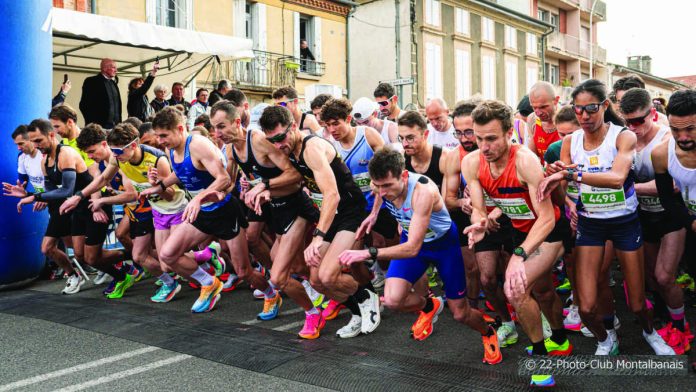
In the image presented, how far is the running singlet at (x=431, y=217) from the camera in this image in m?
4.77

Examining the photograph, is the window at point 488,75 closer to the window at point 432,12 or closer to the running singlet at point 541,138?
the window at point 432,12

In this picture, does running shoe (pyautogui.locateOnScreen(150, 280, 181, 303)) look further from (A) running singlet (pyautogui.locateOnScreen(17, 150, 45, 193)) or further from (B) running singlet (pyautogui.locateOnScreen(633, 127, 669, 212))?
(B) running singlet (pyautogui.locateOnScreen(633, 127, 669, 212))

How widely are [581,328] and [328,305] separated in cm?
241

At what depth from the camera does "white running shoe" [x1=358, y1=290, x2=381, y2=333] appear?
227 inches

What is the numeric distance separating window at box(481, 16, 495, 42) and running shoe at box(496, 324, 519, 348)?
2909 centimetres

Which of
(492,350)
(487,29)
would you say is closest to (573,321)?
(492,350)

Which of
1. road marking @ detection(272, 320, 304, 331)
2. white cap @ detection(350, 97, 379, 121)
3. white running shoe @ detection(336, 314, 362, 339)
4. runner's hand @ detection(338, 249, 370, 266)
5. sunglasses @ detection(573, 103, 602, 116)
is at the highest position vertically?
white cap @ detection(350, 97, 379, 121)

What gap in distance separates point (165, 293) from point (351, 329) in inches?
112

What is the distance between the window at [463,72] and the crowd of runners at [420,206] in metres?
23.2

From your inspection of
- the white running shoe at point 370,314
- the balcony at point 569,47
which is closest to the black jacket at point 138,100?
the white running shoe at point 370,314

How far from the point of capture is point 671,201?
4.43m

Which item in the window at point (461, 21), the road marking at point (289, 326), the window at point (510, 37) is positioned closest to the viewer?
the road marking at point (289, 326)

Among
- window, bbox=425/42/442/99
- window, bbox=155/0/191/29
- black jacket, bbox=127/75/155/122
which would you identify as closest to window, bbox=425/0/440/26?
window, bbox=425/42/442/99

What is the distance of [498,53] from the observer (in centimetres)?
3403
